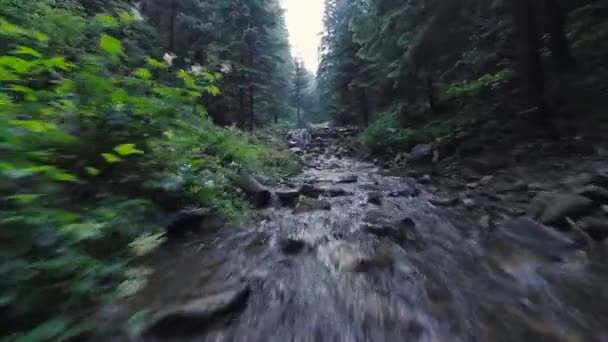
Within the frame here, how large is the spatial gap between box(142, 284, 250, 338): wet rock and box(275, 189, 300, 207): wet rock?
3.24 meters

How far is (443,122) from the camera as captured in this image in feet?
32.6

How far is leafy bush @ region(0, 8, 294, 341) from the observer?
153 centimetres

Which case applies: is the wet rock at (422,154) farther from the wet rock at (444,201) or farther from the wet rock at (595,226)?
the wet rock at (595,226)

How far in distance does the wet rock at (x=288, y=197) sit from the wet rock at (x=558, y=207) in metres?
3.59

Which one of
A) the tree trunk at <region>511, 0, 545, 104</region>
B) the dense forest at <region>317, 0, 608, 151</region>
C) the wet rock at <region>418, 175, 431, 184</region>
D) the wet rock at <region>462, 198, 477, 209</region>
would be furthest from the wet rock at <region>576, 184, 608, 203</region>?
the tree trunk at <region>511, 0, 545, 104</region>

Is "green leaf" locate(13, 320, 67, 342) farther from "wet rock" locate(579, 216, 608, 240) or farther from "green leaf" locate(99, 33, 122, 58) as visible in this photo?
"wet rock" locate(579, 216, 608, 240)

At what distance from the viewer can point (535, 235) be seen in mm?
3270

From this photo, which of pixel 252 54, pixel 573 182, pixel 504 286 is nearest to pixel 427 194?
pixel 573 182

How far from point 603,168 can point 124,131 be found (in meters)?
6.37

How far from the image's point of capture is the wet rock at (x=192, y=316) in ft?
6.32

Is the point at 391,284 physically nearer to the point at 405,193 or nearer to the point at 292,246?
the point at 292,246

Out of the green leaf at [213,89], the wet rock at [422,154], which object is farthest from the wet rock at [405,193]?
the green leaf at [213,89]

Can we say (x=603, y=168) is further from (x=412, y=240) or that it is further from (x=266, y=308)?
(x=266, y=308)

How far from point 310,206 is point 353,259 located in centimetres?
212
